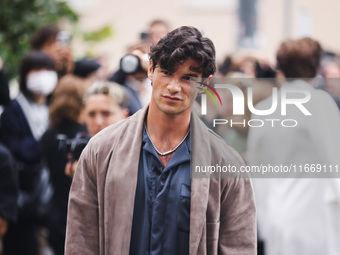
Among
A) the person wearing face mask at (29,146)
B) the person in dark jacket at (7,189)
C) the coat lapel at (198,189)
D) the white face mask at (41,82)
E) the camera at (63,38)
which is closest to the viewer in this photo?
the coat lapel at (198,189)

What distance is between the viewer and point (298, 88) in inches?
149

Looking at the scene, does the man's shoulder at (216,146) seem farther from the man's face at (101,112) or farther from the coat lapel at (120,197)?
the man's face at (101,112)

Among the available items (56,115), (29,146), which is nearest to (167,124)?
(56,115)

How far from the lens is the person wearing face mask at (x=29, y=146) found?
5.69m

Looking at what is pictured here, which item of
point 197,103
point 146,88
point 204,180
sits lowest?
point 204,180

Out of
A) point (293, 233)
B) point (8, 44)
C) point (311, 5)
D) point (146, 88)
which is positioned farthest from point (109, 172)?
point (311, 5)

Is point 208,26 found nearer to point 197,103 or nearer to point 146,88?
point 146,88

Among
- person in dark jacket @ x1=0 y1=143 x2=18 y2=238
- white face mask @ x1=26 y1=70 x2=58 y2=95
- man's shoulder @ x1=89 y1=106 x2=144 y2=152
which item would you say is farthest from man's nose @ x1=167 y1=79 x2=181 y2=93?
white face mask @ x1=26 y1=70 x2=58 y2=95

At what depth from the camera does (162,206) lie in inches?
115

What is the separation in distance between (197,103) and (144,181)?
1.52 ft

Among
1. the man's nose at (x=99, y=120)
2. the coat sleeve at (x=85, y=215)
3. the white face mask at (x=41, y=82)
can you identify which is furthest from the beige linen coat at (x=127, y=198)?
the white face mask at (x=41, y=82)

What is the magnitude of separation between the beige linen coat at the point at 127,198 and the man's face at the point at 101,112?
1140 mm

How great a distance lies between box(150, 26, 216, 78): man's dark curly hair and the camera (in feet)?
9.50

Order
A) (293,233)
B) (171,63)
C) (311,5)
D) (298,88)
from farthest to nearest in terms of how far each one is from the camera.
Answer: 1. (311,5)
2. (293,233)
3. (298,88)
4. (171,63)
